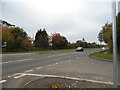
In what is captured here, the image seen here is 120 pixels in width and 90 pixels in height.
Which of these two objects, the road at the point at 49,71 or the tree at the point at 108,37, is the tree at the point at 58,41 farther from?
the road at the point at 49,71

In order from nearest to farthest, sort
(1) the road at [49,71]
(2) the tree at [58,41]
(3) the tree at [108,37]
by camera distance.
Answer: (1) the road at [49,71], (3) the tree at [108,37], (2) the tree at [58,41]

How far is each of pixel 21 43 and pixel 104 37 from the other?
27.7 meters

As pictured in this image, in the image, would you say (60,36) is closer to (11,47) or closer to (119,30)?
(11,47)

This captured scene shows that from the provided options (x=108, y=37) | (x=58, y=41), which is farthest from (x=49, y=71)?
(x=58, y=41)

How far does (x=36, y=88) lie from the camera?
6.06 m

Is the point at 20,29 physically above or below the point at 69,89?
above

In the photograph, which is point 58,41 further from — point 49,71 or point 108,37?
point 49,71

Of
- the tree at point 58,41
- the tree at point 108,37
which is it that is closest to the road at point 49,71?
the tree at point 108,37

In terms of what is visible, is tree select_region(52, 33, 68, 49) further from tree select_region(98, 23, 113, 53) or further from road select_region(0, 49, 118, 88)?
road select_region(0, 49, 118, 88)

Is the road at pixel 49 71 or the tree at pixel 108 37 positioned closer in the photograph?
the road at pixel 49 71

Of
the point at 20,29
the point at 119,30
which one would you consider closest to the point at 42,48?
the point at 20,29

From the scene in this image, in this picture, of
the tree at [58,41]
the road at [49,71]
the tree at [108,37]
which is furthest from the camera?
the tree at [58,41]

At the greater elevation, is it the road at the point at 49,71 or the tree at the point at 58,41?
the tree at the point at 58,41

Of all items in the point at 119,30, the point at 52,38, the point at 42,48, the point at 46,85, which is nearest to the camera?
the point at 46,85
